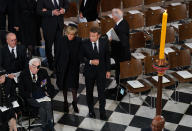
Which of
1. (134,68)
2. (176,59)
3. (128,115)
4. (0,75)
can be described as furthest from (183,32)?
(0,75)

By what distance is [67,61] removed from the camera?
757 centimetres

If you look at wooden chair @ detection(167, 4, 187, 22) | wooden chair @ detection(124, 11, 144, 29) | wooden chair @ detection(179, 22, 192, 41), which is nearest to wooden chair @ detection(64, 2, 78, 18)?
wooden chair @ detection(124, 11, 144, 29)

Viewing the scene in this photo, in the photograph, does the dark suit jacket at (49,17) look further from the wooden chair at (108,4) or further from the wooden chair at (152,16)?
the wooden chair at (152,16)

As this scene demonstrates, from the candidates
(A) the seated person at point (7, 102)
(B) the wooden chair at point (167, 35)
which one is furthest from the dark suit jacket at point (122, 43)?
(A) the seated person at point (7, 102)

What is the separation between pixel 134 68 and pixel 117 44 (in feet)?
1.99

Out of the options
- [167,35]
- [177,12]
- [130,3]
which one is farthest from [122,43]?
[130,3]

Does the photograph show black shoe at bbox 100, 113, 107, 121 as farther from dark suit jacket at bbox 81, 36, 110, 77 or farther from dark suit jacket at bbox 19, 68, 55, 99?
dark suit jacket at bbox 19, 68, 55, 99

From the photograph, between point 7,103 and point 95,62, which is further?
point 95,62

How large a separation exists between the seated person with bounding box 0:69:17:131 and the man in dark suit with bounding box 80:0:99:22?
12.2 ft

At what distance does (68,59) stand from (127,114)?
1.65 m

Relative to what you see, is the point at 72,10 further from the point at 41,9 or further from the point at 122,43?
the point at 122,43

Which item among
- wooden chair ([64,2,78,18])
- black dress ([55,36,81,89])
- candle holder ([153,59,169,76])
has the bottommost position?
black dress ([55,36,81,89])

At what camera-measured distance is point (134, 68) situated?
26.6 feet

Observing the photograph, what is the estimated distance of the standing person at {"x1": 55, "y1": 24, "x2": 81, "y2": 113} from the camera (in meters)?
7.48
